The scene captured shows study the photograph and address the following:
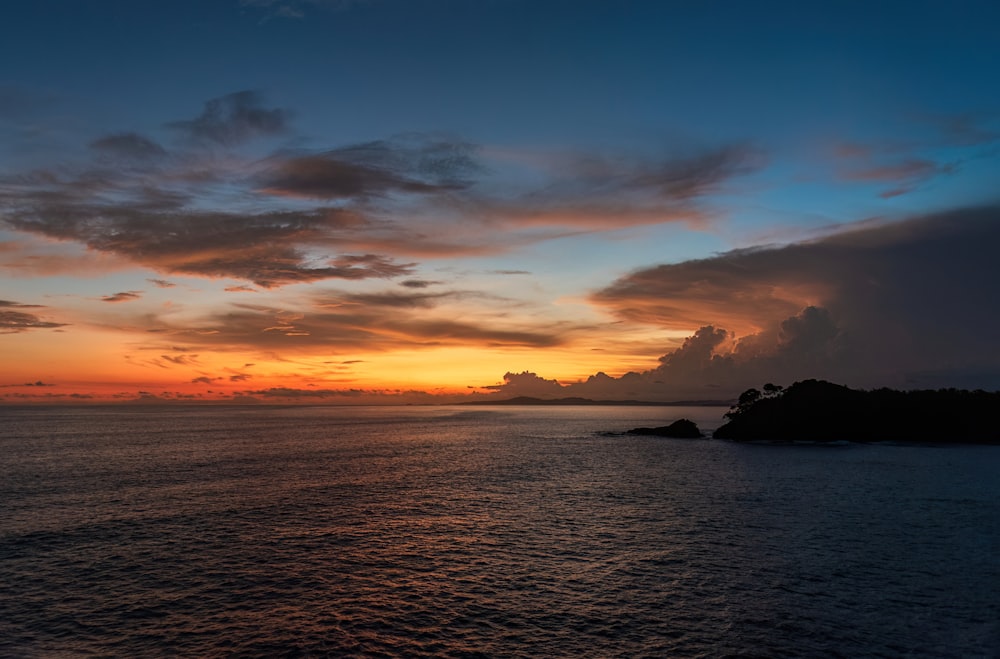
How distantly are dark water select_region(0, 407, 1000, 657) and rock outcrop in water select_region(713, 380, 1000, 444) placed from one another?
7751 centimetres

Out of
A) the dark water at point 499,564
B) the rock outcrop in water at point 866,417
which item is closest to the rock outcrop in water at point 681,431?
the rock outcrop in water at point 866,417

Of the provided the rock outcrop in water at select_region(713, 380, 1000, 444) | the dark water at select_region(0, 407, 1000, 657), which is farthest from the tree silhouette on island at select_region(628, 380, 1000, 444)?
the dark water at select_region(0, 407, 1000, 657)

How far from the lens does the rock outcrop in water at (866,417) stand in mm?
164000

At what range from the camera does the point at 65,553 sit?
4775cm

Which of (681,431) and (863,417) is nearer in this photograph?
(863,417)

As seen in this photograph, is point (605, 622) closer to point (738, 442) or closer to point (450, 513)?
point (450, 513)

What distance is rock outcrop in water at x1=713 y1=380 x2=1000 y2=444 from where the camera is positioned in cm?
16400

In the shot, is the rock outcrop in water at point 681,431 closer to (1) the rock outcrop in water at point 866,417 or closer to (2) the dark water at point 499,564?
(1) the rock outcrop in water at point 866,417

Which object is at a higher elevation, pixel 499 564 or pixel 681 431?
pixel 499 564

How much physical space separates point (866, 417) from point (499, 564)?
166200mm

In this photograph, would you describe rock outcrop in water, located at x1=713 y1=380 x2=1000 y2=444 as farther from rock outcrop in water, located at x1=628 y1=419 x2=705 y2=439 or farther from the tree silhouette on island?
rock outcrop in water, located at x1=628 y1=419 x2=705 y2=439

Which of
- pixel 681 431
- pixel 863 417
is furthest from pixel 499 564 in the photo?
pixel 863 417

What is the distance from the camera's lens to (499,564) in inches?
1810

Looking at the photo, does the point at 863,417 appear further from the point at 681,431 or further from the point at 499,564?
the point at 499,564
